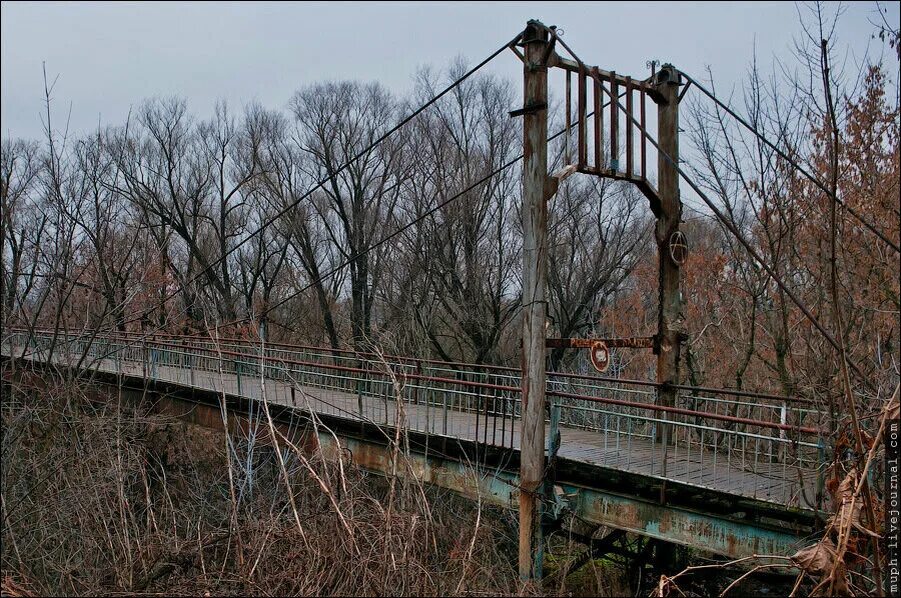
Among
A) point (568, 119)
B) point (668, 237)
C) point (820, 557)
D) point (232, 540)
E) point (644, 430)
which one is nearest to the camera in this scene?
point (820, 557)

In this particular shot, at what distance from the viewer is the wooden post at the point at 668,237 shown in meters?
10.3

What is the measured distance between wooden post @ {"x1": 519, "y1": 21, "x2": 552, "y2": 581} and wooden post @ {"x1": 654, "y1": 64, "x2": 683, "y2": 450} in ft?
7.16

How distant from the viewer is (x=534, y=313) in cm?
894

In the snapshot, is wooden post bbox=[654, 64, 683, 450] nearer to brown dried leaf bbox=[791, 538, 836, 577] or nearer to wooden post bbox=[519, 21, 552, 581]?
wooden post bbox=[519, 21, 552, 581]

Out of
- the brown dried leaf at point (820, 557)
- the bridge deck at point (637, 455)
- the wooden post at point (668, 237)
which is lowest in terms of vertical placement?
the brown dried leaf at point (820, 557)

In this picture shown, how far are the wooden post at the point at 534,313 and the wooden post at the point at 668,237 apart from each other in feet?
7.16

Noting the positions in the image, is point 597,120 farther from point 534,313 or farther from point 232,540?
point 232,540

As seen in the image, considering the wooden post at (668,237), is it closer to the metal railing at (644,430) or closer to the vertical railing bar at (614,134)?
the metal railing at (644,430)

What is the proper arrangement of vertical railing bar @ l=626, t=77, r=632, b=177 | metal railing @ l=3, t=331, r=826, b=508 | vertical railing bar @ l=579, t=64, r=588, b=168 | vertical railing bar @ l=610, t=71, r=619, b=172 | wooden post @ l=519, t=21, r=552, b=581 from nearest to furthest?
1. metal railing @ l=3, t=331, r=826, b=508
2. wooden post @ l=519, t=21, r=552, b=581
3. vertical railing bar @ l=579, t=64, r=588, b=168
4. vertical railing bar @ l=610, t=71, r=619, b=172
5. vertical railing bar @ l=626, t=77, r=632, b=177

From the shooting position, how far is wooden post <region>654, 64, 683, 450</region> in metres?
10.3

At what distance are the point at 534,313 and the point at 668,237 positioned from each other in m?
2.68

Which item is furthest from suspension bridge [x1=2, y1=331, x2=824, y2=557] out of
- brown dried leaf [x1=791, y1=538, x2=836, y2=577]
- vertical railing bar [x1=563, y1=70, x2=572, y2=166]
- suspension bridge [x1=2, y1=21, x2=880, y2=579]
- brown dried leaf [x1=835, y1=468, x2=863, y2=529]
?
vertical railing bar [x1=563, y1=70, x2=572, y2=166]

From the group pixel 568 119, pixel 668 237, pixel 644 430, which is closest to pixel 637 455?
pixel 668 237

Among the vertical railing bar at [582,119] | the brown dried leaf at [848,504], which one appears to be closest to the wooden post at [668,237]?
the vertical railing bar at [582,119]
